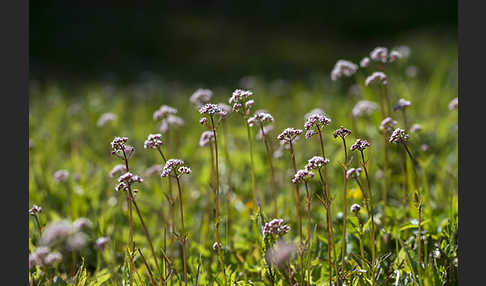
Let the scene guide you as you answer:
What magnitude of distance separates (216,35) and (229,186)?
297 inches

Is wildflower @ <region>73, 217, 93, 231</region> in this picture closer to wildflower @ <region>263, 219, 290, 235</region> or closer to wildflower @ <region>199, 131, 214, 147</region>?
wildflower @ <region>199, 131, 214, 147</region>

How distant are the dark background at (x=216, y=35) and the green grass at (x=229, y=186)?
1906mm

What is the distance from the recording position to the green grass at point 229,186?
1.89 m

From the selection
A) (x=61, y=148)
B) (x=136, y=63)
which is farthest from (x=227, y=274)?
(x=136, y=63)

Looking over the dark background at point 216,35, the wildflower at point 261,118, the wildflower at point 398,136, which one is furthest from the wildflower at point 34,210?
the dark background at point 216,35

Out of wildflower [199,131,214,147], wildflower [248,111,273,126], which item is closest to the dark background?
→ wildflower [199,131,214,147]

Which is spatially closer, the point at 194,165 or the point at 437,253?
the point at 437,253

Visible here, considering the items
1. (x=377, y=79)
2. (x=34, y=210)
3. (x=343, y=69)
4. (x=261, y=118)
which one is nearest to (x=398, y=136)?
(x=261, y=118)

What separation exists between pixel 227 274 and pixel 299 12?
1015cm

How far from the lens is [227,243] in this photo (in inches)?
82.7

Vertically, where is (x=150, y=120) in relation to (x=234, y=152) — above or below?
above

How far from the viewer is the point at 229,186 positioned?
2293 mm

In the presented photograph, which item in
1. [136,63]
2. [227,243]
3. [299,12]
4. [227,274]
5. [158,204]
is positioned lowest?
[227,274]

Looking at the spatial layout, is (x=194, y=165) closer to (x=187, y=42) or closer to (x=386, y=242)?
(x=386, y=242)
